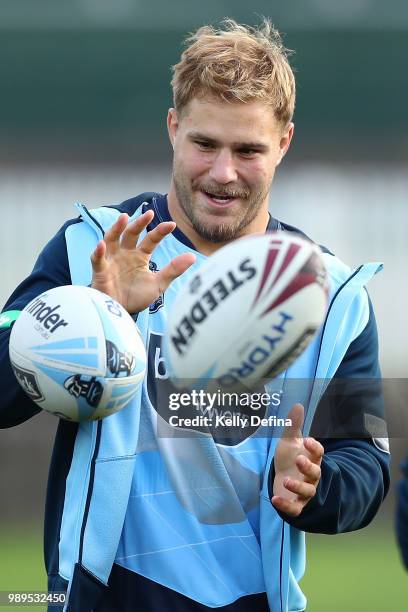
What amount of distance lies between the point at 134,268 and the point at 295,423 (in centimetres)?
61

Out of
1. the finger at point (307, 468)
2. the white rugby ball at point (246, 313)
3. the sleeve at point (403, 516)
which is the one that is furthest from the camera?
the finger at point (307, 468)

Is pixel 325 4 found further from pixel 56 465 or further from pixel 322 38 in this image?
pixel 56 465

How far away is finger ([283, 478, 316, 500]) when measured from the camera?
2740 mm

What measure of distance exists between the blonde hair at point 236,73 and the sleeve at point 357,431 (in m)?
0.72

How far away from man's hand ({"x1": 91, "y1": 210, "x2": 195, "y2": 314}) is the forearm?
57 cm

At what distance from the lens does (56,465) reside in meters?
3.10

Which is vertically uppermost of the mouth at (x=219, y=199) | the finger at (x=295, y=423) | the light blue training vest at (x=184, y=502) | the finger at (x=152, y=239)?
the mouth at (x=219, y=199)

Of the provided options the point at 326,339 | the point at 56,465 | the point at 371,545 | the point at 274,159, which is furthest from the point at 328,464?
the point at 371,545

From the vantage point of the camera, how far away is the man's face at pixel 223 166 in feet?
10.7

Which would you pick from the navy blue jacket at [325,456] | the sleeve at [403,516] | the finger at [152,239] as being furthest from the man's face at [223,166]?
the sleeve at [403,516]

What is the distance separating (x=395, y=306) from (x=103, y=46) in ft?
10.9

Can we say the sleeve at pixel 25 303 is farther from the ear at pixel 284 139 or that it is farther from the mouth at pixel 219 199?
the ear at pixel 284 139

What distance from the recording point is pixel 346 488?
3.02 m

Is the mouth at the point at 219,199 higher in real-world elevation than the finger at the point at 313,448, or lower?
higher
